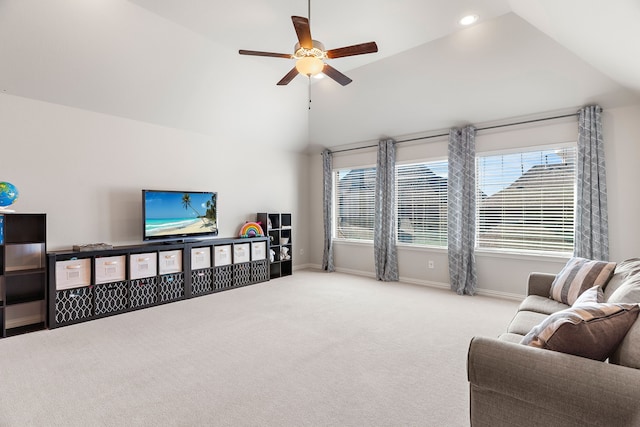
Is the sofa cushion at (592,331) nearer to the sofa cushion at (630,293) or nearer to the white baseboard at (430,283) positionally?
the sofa cushion at (630,293)

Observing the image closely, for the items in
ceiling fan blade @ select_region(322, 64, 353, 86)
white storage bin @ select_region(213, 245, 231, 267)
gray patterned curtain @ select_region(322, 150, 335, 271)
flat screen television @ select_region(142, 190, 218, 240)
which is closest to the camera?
ceiling fan blade @ select_region(322, 64, 353, 86)

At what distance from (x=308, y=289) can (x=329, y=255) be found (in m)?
1.65

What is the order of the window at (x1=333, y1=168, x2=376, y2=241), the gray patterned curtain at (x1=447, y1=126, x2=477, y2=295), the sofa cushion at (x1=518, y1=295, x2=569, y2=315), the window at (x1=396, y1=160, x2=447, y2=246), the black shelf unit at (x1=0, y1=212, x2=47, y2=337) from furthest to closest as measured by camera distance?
the window at (x1=333, y1=168, x2=376, y2=241), the window at (x1=396, y1=160, x2=447, y2=246), the gray patterned curtain at (x1=447, y1=126, x2=477, y2=295), the black shelf unit at (x1=0, y1=212, x2=47, y2=337), the sofa cushion at (x1=518, y1=295, x2=569, y2=315)

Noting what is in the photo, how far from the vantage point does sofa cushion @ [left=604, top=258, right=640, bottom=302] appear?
238cm

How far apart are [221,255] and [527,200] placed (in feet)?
15.1

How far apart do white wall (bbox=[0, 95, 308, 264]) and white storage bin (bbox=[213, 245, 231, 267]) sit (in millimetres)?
514

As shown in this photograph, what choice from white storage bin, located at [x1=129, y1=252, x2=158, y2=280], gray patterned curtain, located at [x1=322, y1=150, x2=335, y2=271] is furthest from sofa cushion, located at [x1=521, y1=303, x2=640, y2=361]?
gray patterned curtain, located at [x1=322, y1=150, x2=335, y2=271]

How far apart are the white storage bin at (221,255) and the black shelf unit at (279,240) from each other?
36.6 inches

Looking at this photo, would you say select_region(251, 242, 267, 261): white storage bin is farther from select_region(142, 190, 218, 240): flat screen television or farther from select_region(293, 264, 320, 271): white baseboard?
select_region(293, 264, 320, 271): white baseboard

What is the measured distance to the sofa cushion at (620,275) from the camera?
2375mm

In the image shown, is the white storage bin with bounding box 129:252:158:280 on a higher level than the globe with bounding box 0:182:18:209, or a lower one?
lower

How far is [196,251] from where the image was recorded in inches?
196

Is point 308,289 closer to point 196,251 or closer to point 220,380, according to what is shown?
point 196,251

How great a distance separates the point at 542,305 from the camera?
2.75 m
